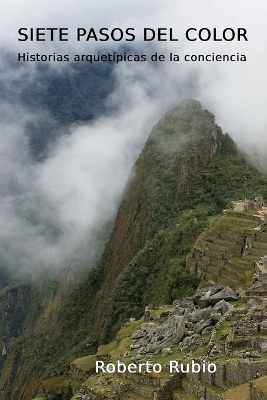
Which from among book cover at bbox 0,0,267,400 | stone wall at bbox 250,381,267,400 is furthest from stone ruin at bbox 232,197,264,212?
stone wall at bbox 250,381,267,400

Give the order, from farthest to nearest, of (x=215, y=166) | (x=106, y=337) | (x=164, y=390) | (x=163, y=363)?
(x=215, y=166) → (x=106, y=337) → (x=163, y=363) → (x=164, y=390)

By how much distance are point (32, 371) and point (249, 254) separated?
4248cm

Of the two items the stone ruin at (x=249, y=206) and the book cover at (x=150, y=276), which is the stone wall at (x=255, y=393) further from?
the stone ruin at (x=249, y=206)

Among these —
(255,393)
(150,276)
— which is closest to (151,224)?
(150,276)

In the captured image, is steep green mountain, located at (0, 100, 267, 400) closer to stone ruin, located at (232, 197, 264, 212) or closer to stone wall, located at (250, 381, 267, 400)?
stone ruin, located at (232, 197, 264, 212)

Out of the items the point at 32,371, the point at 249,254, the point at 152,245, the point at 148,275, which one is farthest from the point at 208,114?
the point at 249,254

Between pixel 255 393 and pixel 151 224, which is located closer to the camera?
pixel 255 393

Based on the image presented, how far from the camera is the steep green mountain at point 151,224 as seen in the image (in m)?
58.2

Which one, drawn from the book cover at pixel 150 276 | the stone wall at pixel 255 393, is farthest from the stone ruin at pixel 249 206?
the stone wall at pixel 255 393

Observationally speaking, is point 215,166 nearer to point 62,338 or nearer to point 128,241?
point 128,241

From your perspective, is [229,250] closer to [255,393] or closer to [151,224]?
[255,393]

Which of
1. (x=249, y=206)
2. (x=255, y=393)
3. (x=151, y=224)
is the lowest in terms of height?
(x=255, y=393)

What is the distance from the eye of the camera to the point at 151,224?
3000 inches

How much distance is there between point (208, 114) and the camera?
90125mm
